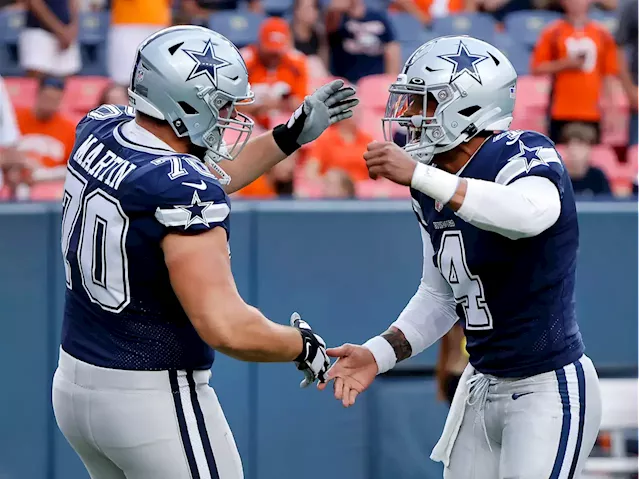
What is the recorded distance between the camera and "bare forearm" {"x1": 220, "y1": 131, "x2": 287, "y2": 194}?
3883 mm

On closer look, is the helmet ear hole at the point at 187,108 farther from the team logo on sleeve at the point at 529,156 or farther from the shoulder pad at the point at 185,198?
the team logo on sleeve at the point at 529,156

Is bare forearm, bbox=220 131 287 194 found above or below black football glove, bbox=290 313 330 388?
above

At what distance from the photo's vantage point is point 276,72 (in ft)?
24.9

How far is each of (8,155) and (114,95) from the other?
0.94 metres

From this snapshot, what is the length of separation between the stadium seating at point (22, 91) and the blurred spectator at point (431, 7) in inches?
122

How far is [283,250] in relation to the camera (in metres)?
4.95

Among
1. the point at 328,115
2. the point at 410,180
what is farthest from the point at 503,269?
the point at 328,115

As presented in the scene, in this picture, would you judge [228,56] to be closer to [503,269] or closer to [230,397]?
[503,269]

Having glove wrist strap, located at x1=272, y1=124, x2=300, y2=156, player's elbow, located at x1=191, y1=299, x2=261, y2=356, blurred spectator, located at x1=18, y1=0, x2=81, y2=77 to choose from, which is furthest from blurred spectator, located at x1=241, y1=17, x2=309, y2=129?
player's elbow, located at x1=191, y1=299, x2=261, y2=356

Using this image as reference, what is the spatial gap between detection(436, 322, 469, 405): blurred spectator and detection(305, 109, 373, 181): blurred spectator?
96.8 inches

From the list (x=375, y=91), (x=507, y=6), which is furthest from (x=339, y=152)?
(x=507, y=6)

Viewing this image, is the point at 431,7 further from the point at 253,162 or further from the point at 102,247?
the point at 102,247

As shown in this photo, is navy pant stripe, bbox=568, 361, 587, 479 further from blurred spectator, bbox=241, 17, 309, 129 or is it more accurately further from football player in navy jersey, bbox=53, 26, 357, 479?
blurred spectator, bbox=241, 17, 309, 129

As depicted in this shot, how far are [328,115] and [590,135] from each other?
4.12m
